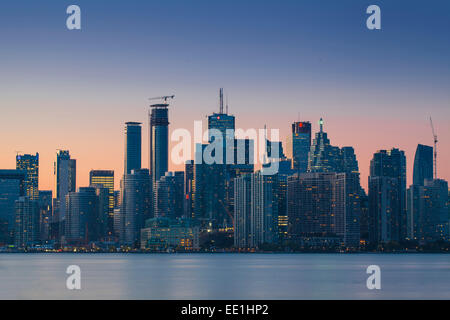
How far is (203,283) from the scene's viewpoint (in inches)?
4604
